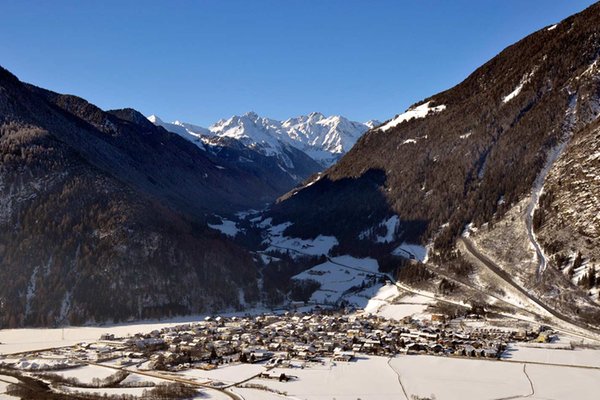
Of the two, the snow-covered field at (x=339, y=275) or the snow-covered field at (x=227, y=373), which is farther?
the snow-covered field at (x=339, y=275)

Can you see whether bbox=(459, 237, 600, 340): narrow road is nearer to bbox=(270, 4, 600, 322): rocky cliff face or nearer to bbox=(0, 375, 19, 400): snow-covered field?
bbox=(270, 4, 600, 322): rocky cliff face

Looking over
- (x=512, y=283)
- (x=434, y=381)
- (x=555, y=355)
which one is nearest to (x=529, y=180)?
(x=512, y=283)

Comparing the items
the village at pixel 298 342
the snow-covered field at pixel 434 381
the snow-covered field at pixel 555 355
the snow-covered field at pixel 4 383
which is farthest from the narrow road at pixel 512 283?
the snow-covered field at pixel 4 383

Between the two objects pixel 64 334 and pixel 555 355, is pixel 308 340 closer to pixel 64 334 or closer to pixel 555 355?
pixel 555 355

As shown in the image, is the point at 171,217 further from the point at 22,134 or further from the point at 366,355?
the point at 366,355

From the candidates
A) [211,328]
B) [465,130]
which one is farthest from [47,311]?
[465,130]

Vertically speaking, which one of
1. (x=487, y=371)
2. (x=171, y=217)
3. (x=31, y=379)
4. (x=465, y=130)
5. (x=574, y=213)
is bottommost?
(x=487, y=371)

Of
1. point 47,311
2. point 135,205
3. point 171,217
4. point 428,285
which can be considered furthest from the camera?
point 171,217

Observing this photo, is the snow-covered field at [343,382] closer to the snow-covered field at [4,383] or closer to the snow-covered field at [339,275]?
the snow-covered field at [4,383]
